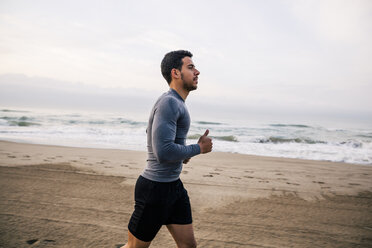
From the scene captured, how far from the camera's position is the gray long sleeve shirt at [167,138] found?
1612mm

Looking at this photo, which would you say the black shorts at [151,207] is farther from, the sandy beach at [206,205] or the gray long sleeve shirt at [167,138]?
the sandy beach at [206,205]

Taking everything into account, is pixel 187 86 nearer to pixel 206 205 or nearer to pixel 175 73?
pixel 175 73

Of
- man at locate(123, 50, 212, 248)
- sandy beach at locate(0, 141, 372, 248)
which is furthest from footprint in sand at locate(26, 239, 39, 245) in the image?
man at locate(123, 50, 212, 248)

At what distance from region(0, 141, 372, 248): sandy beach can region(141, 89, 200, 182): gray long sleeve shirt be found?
1.59 meters

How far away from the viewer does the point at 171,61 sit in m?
1.93

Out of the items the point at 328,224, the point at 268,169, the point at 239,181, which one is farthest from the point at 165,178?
the point at 268,169

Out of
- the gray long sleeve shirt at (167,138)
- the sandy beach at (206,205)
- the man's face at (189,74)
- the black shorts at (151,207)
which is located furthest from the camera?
the sandy beach at (206,205)

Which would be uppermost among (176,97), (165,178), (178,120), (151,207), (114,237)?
(176,97)

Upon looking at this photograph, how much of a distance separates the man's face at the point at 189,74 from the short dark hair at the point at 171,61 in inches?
1.4

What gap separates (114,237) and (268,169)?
5.36 metres

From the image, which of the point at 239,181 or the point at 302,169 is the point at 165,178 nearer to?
the point at 239,181

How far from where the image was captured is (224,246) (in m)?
2.97

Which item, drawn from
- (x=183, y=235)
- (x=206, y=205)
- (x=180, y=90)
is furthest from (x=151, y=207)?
(x=206, y=205)

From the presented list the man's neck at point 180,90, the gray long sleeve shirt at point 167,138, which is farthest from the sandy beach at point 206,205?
the man's neck at point 180,90
